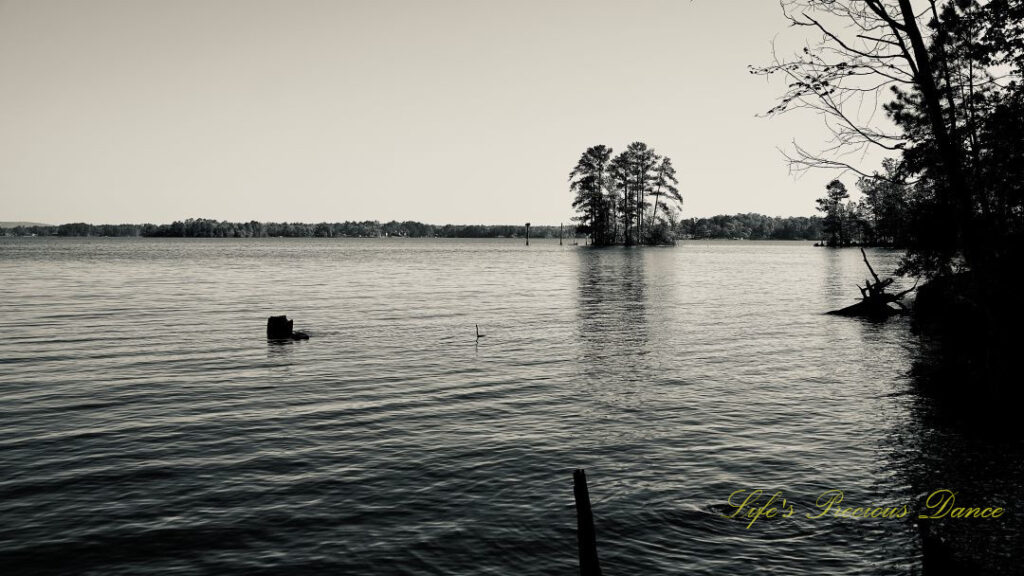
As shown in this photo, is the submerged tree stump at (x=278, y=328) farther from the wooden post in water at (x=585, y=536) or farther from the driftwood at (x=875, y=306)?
the driftwood at (x=875, y=306)

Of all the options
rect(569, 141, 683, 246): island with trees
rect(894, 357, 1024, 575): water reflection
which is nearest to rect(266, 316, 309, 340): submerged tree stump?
rect(894, 357, 1024, 575): water reflection

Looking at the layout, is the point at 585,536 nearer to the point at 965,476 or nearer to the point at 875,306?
the point at 965,476

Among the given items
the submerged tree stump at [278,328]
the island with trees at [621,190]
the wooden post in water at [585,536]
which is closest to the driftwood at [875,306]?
the submerged tree stump at [278,328]

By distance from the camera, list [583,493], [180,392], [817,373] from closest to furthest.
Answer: [583,493], [180,392], [817,373]

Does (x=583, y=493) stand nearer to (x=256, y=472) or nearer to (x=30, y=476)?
(x=256, y=472)

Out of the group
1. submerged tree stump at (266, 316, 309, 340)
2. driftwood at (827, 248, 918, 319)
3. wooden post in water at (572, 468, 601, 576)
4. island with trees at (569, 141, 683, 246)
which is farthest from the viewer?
island with trees at (569, 141, 683, 246)

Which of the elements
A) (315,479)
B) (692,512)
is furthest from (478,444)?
(692,512)

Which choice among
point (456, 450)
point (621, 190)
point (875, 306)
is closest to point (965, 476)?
point (456, 450)

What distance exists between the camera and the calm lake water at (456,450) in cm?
906

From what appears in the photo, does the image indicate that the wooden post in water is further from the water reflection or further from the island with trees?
the island with trees

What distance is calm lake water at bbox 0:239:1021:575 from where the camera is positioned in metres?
9.06

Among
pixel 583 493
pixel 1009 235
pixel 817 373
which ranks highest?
pixel 1009 235

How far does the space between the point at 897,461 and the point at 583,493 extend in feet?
30.6

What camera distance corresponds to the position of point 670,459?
12648mm
